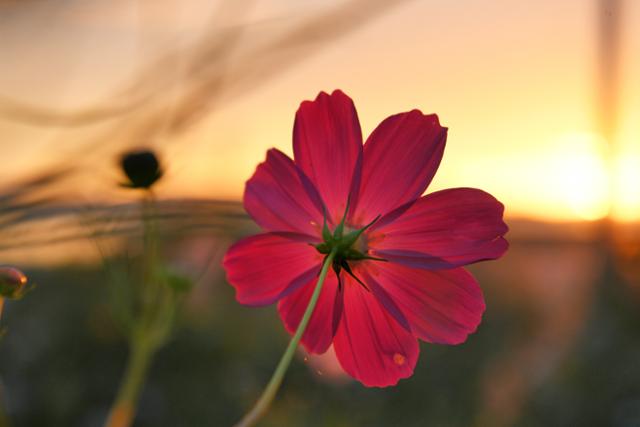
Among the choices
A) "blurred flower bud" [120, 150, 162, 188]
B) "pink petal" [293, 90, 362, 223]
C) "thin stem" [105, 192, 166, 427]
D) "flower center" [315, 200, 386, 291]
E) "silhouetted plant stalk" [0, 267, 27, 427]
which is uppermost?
"pink petal" [293, 90, 362, 223]

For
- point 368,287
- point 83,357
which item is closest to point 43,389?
point 83,357

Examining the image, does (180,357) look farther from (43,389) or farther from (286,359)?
(286,359)

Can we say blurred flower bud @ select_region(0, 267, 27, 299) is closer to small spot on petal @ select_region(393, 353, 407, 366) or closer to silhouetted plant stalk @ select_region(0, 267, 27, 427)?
silhouetted plant stalk @ select_region(0, 267, 27, 427)

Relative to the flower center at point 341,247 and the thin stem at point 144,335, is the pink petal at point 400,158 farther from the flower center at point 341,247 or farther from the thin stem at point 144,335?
the thin stem at point 144,335

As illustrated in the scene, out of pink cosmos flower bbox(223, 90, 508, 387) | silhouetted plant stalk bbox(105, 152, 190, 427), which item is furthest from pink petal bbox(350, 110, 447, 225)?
silhouetted plant stalk bbox(105, 152, 190, 427)

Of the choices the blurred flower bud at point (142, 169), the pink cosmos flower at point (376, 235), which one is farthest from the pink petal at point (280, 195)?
the blurred flower bud at point (142, 169)

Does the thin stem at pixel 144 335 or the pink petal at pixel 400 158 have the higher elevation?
the pink petal at pixel 400 158
